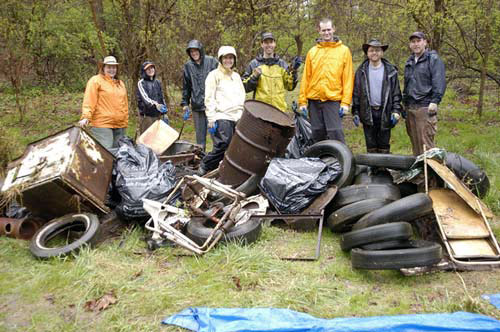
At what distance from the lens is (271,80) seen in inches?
236

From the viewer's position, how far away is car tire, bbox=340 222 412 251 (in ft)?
11.8

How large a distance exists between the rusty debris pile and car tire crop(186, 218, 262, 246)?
1 centimetres

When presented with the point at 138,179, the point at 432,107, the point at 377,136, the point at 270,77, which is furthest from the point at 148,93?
the point at 432,107

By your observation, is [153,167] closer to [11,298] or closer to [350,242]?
[11,298]

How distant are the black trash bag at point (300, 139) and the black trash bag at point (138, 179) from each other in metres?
1.68

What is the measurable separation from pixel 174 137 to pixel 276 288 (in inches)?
149

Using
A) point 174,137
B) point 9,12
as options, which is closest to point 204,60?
point 174,137

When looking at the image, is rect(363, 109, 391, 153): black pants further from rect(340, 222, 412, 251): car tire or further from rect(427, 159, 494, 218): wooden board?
rect(340, 222, 412, 251): car tire

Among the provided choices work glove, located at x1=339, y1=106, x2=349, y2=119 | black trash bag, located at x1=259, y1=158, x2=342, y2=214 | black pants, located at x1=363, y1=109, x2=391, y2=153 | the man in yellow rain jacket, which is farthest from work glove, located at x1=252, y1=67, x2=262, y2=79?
black pants, located at x1=363, y1=109, x2=391, y2=153

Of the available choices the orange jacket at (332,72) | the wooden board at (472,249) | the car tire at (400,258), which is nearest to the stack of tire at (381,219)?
the car tire at (400,258)

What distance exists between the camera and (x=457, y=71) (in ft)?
35.6

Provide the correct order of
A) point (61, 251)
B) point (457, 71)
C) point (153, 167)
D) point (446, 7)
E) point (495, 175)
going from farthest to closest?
1. point (457, 71)
2. point (446, 7)
3. point (495, 175)
4. point (153, 167)
5. point (61, 251)

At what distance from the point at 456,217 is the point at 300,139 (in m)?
2.45

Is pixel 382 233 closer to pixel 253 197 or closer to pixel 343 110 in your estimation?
pixel 253 197
